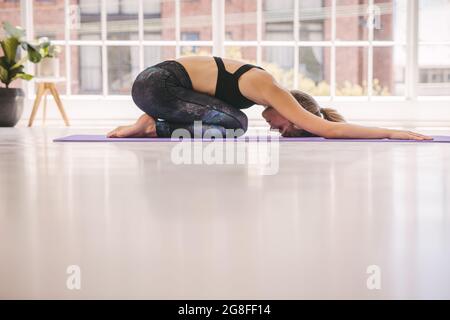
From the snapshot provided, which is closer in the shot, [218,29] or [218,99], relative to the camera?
[218,99]

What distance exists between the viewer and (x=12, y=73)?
271 inches

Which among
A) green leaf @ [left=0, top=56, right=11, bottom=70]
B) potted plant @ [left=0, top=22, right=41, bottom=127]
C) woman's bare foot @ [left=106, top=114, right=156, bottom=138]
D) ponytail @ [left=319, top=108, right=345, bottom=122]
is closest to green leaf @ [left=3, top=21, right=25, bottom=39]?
potted plant @ [left=0, top=22, right=41, bottom=127]

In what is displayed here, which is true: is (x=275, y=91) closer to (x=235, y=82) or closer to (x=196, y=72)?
(x=235, y=82)

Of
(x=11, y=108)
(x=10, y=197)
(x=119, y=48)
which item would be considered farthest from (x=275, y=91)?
(x=119, y=48)

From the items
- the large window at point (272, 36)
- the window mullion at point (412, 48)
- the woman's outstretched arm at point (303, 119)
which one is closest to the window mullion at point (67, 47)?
the large window at point (272, 36)

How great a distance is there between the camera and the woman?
3779 millimetres

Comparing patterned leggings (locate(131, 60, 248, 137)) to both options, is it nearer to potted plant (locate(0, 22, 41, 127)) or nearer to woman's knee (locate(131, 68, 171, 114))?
woman's knee (locate(131, 68, 171, 114))

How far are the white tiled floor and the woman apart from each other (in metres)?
1.32

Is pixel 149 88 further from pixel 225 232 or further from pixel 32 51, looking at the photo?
pixel 32 51

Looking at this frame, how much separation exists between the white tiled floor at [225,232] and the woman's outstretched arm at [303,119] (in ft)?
3.79

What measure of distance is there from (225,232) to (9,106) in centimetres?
574

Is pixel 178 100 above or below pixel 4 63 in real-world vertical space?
→ below

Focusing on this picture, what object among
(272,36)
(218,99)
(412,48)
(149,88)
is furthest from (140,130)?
(272,36)

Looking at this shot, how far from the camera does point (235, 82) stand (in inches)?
155
